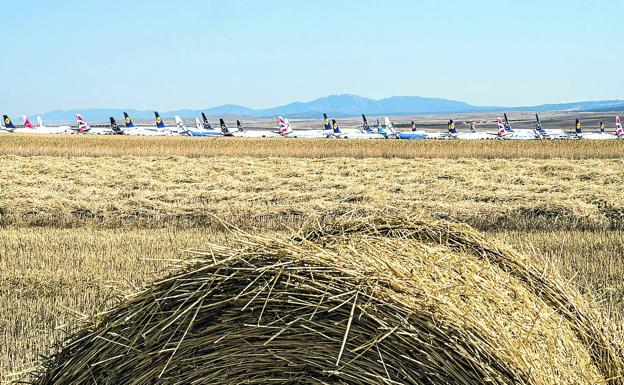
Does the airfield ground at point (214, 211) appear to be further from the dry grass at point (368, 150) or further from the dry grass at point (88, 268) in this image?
the dry grass at point (368, 150)

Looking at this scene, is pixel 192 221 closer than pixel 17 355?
No

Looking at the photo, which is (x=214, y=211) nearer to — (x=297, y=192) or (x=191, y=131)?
(x=297, y=192)

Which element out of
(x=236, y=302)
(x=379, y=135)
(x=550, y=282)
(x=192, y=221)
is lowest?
(x=379, y=135)

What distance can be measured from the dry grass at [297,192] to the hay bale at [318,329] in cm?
556

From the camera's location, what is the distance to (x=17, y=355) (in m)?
4.96

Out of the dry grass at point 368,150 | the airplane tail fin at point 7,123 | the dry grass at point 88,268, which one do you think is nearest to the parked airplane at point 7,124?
the airplane tail fin at point 7,123

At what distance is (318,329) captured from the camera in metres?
2.52

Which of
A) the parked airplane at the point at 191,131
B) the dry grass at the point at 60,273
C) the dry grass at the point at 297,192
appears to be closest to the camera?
the dry grass at the point at 60,273

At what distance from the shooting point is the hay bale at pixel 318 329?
7.95 ft

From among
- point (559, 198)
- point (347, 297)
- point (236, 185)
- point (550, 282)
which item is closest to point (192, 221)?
point (236, 185)

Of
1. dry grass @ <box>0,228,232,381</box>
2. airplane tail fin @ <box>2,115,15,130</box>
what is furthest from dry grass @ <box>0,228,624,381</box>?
airplane tail fin @ <box>2,115,15,130</box>

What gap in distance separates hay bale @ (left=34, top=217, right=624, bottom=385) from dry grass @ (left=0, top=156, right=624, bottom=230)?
5563 mm

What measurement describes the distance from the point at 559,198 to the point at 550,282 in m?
10.2

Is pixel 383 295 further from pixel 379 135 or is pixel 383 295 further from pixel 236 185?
pixel 379 135
